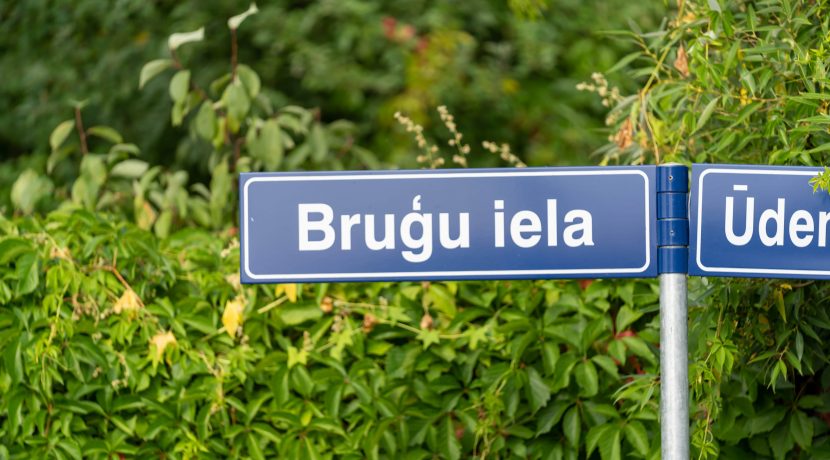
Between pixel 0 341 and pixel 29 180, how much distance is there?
0.95m

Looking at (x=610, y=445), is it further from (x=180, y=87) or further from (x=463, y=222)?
(x=180, y=87)

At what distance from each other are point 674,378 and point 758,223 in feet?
1.02

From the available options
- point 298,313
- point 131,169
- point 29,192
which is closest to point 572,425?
point 298,313

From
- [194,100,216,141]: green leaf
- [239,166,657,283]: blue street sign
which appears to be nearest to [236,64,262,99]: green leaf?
[194,100,216,141]: green leaf

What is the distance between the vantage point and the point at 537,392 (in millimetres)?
2873

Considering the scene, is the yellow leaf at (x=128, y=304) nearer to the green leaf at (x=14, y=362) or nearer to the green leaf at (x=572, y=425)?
the green leaf at (x=14, y=362)

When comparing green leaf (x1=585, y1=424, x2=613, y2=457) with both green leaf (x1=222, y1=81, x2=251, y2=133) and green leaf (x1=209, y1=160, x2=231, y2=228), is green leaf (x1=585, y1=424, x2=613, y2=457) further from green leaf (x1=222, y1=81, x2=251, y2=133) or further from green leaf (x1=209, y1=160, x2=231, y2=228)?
green leaf (x1=222, y1=81, x2=251, y2=133)

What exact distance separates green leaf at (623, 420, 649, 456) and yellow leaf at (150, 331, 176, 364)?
1170 mm

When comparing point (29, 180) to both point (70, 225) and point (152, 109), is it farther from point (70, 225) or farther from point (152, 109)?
point (152, 109)

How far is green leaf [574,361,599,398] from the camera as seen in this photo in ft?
9.25

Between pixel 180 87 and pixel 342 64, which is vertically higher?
pixel 180 87

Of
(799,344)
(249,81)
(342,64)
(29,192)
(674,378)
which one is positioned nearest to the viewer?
(674,378)

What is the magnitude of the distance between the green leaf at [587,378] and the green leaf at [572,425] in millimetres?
56

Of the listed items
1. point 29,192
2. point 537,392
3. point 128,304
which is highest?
point 29,192
